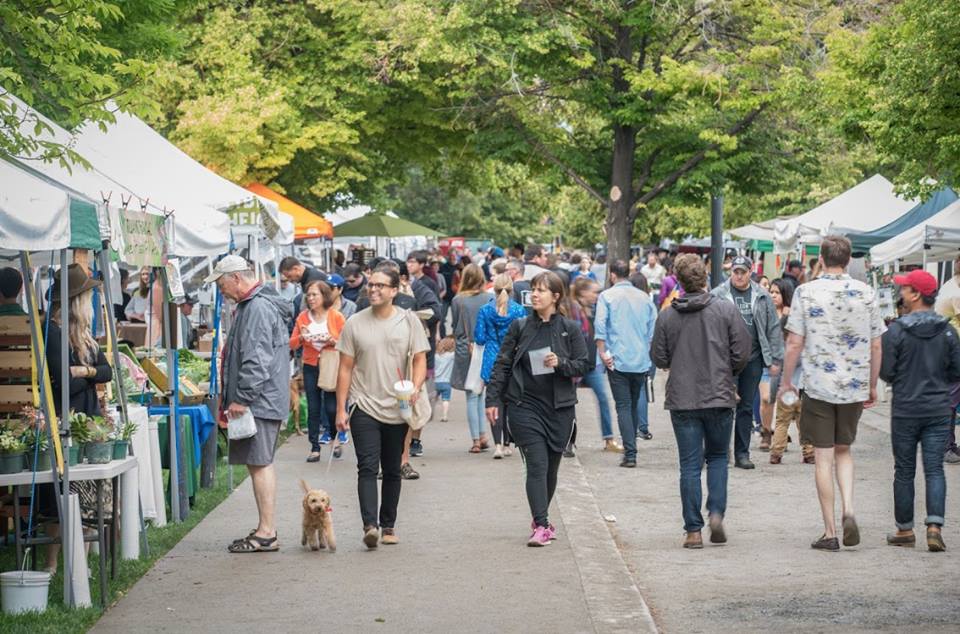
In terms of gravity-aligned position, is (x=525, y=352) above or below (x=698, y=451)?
above

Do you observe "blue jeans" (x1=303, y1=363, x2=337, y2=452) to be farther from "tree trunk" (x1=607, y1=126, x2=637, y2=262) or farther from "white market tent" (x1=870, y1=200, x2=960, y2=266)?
"tree trunk" (x1=607, y1=126, x2=637, y2=262)

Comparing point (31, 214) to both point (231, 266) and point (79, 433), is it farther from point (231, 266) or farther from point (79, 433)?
point (231, 266)

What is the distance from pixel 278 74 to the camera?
3014cm

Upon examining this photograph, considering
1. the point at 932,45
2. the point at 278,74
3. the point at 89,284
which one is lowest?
the point at 89,284

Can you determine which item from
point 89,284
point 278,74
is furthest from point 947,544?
point 278,74

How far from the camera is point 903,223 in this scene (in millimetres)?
23250

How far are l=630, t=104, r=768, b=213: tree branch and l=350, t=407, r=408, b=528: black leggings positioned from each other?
20.9 metres

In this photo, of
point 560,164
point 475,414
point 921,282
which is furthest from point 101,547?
point 560,164

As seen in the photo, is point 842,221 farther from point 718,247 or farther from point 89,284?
point 89,284

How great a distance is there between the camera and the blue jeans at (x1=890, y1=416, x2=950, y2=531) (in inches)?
362

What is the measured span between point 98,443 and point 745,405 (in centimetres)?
699

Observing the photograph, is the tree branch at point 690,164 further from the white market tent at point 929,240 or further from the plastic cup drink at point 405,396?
the plastic cup drink at point 405,396

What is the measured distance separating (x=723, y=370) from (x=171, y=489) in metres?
3.88

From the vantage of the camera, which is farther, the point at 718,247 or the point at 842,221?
the point at 718,247
